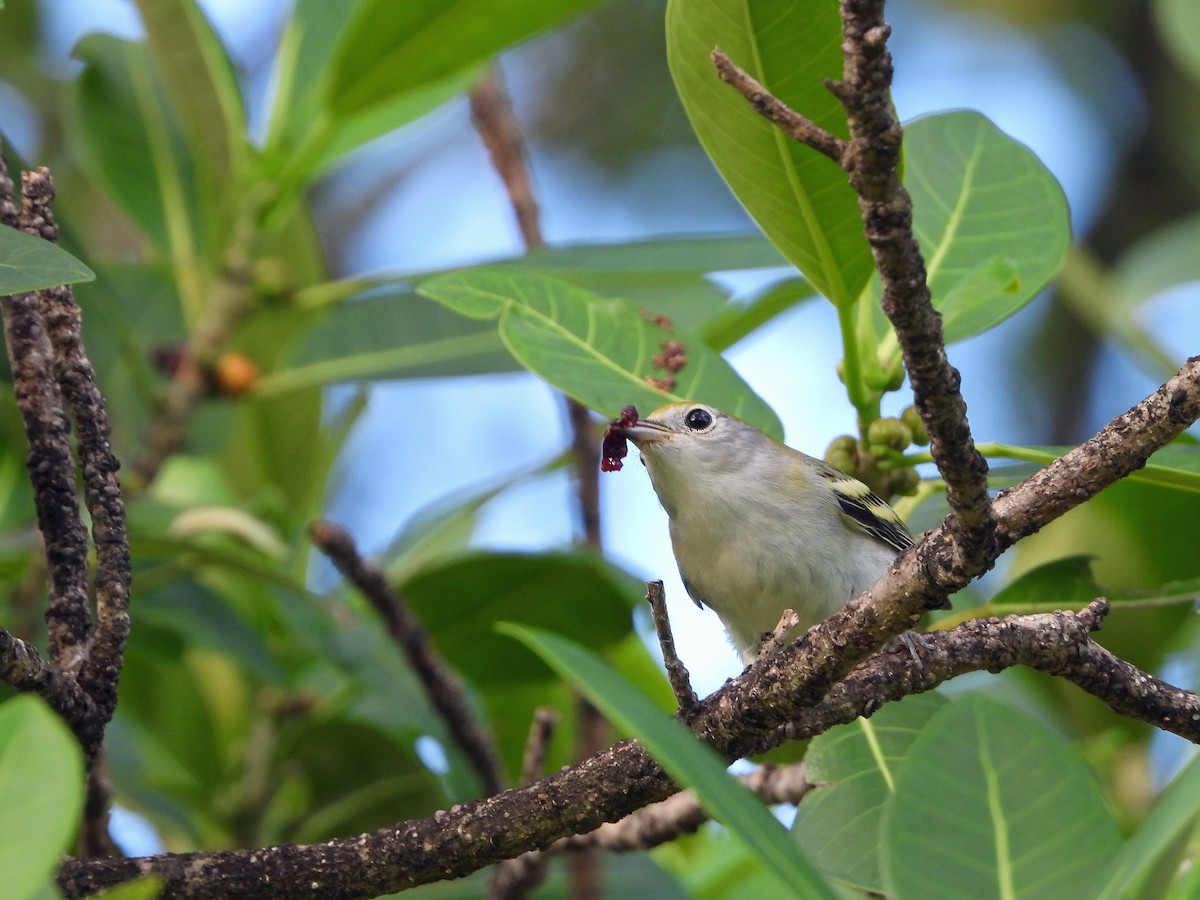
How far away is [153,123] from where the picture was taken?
3816mm

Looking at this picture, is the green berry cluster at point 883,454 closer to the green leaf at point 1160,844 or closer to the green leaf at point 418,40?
the green leaf at point 1160,844

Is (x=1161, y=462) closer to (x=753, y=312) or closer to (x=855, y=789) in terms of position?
(x=855, y=789)

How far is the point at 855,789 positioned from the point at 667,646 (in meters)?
0.61

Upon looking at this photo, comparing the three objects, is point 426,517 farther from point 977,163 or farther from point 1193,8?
point 1193,8

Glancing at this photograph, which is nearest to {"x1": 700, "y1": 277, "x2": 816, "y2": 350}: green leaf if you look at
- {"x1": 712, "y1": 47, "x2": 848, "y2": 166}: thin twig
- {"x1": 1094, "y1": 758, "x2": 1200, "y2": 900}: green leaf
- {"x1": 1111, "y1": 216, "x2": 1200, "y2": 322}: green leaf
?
{"x1": 1111, "y1": 216, "x2": 1200, "y2": 322}: green leaf

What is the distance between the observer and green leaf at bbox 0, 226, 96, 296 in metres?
1.51

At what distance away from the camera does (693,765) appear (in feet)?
3.80

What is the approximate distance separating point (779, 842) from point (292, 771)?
8.05ft

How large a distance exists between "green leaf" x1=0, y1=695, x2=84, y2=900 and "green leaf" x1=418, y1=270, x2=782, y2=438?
1279 mm

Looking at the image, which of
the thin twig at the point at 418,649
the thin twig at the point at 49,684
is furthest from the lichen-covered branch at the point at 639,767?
the thin twig at the point at 418,649

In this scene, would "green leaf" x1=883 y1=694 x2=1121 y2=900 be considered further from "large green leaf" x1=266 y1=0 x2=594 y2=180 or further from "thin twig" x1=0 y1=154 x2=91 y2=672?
"large green leaf" x1=266 y1=0 x2=594 y2=180

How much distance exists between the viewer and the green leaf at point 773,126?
1.81 metres

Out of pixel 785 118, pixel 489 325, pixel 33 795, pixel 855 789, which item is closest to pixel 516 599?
pixel 489 325

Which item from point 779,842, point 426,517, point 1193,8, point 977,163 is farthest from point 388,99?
point 779,842
